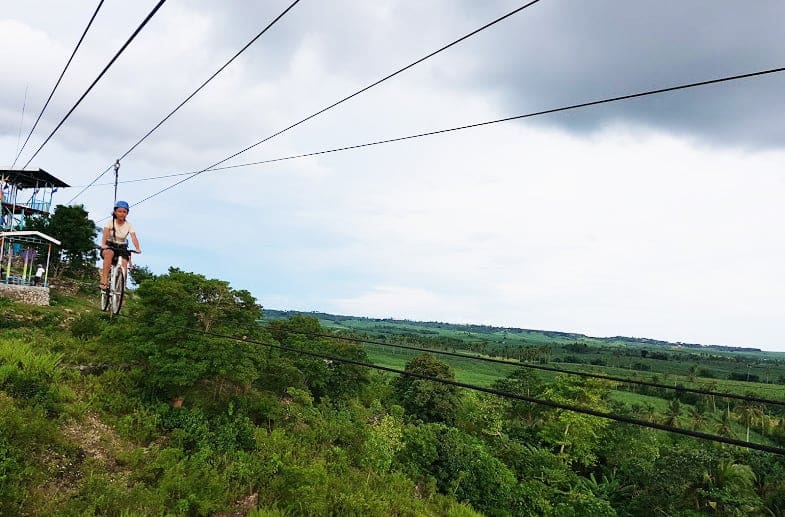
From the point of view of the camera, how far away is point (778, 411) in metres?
75.2

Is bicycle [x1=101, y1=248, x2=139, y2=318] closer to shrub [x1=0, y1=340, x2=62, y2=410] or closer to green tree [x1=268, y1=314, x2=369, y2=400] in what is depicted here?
shrub [x1=0, y1=340, x2=62, y2=410]

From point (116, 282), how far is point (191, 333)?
1139cm

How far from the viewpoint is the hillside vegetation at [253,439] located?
14.8 m

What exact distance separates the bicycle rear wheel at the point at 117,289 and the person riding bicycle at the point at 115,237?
200 mm

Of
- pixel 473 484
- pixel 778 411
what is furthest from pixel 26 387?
pixel 778 411

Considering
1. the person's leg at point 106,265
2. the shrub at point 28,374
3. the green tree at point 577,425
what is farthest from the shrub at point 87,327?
the green tree at point 577,425

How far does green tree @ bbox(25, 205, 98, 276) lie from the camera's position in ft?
116

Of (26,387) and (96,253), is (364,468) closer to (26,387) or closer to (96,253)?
(26,387)

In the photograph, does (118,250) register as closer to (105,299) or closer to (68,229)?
(105,299)

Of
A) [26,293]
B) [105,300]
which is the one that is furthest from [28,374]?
[26,293]

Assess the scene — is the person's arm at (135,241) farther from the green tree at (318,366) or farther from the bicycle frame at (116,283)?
the green tree at (318,366)

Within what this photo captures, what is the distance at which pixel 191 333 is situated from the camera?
21.4 meters

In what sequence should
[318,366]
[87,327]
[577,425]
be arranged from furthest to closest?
1. [577,425]
2. [318,366]
3. [87,327]

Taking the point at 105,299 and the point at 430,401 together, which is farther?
the point at 430,401
